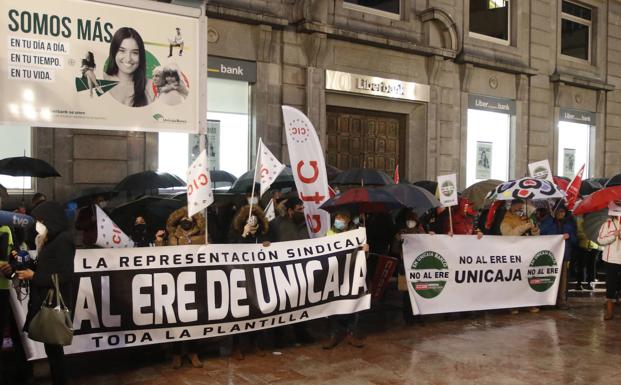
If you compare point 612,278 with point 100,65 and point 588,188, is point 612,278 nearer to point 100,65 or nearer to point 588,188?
point 588,188

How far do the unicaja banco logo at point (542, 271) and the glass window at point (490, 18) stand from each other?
9505 millimetres

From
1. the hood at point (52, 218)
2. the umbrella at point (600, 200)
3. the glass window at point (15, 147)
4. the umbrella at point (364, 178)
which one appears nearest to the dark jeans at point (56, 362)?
the hood at point (52, 218)

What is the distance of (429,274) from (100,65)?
4.96 m

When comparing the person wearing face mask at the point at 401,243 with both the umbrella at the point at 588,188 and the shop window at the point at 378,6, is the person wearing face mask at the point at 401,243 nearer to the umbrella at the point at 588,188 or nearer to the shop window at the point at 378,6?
the umbrella at the point at 588,188

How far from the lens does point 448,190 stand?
8719 mm

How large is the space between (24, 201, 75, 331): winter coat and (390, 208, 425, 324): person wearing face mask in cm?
441

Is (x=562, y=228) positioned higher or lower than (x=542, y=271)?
higher

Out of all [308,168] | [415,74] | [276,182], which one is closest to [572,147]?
[415,74]

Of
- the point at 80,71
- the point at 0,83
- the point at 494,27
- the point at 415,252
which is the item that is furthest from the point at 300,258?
the point at 494,27

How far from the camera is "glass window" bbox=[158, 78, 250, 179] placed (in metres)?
12.2

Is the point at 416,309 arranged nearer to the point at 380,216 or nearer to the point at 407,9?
the point at 380,216

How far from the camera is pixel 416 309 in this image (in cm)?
823

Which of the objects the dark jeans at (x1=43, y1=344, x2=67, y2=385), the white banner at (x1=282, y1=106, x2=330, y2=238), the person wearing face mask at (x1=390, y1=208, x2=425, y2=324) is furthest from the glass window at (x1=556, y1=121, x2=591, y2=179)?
the dark jeans at (x1=43, y1=344, x2=67, y2=385)

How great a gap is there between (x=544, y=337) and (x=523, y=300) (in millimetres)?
1453
